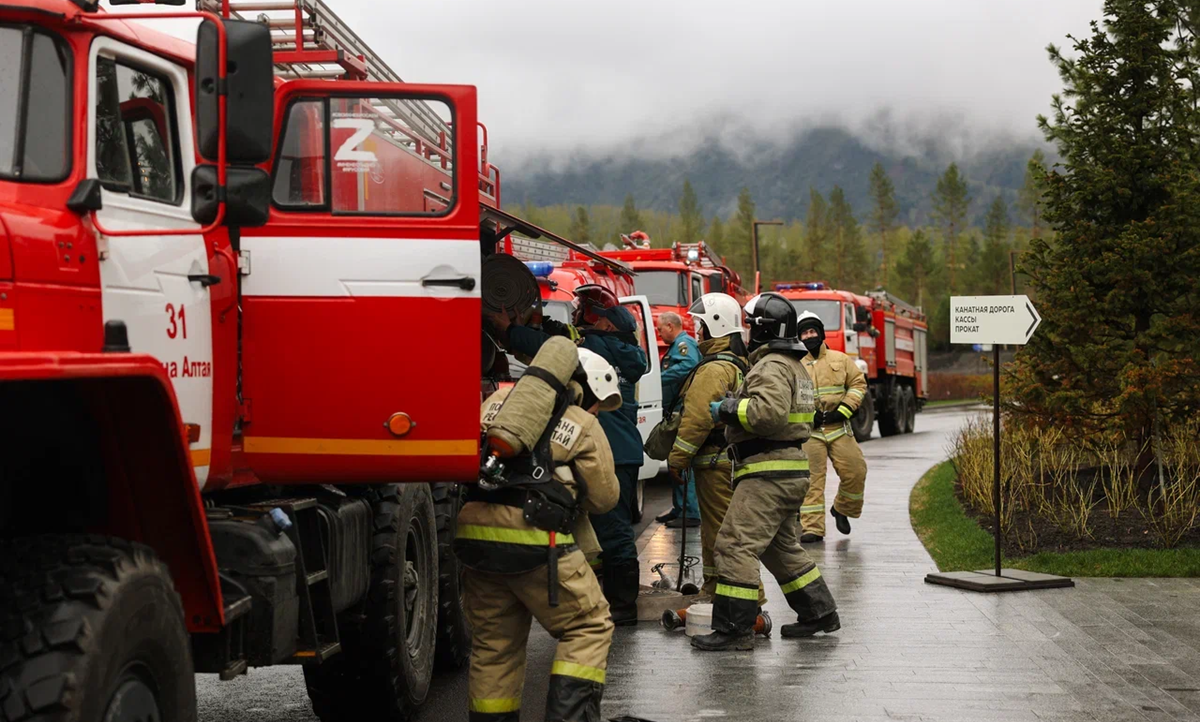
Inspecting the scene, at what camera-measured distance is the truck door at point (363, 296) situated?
571cm

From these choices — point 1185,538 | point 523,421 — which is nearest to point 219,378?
point 523,421

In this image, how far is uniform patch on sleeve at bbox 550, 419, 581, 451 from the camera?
619cm

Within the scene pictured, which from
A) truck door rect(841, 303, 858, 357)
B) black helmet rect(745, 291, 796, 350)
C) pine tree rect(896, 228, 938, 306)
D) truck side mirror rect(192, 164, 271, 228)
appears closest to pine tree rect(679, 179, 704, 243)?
pine tree rect(896, 228, 938, 306)

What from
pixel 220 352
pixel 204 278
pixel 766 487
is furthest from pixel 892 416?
pixel 204 278

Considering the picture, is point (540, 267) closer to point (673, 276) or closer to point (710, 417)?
point (710, 417)

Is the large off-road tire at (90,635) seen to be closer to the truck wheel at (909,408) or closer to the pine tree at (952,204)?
the truck wheel at (909,408)

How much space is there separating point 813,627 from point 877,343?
21.8 meters

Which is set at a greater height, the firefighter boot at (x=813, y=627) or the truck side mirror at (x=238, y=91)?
the truck side mirror at (x=238, y=91)

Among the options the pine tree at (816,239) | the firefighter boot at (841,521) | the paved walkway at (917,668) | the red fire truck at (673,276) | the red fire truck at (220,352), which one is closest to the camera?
the red fire truck at (220,352)

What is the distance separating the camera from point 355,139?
228 inches

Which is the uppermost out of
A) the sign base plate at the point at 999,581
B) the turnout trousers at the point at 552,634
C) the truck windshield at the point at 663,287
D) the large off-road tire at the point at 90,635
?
the truck windshield at the point at 663,287

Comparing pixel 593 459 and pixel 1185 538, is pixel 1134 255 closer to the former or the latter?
pixel 1185 538

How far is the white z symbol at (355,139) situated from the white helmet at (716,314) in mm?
4310

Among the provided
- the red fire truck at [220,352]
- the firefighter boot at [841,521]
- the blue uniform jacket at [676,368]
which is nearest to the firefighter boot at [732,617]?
the blue uniform jacket at [676,368]
